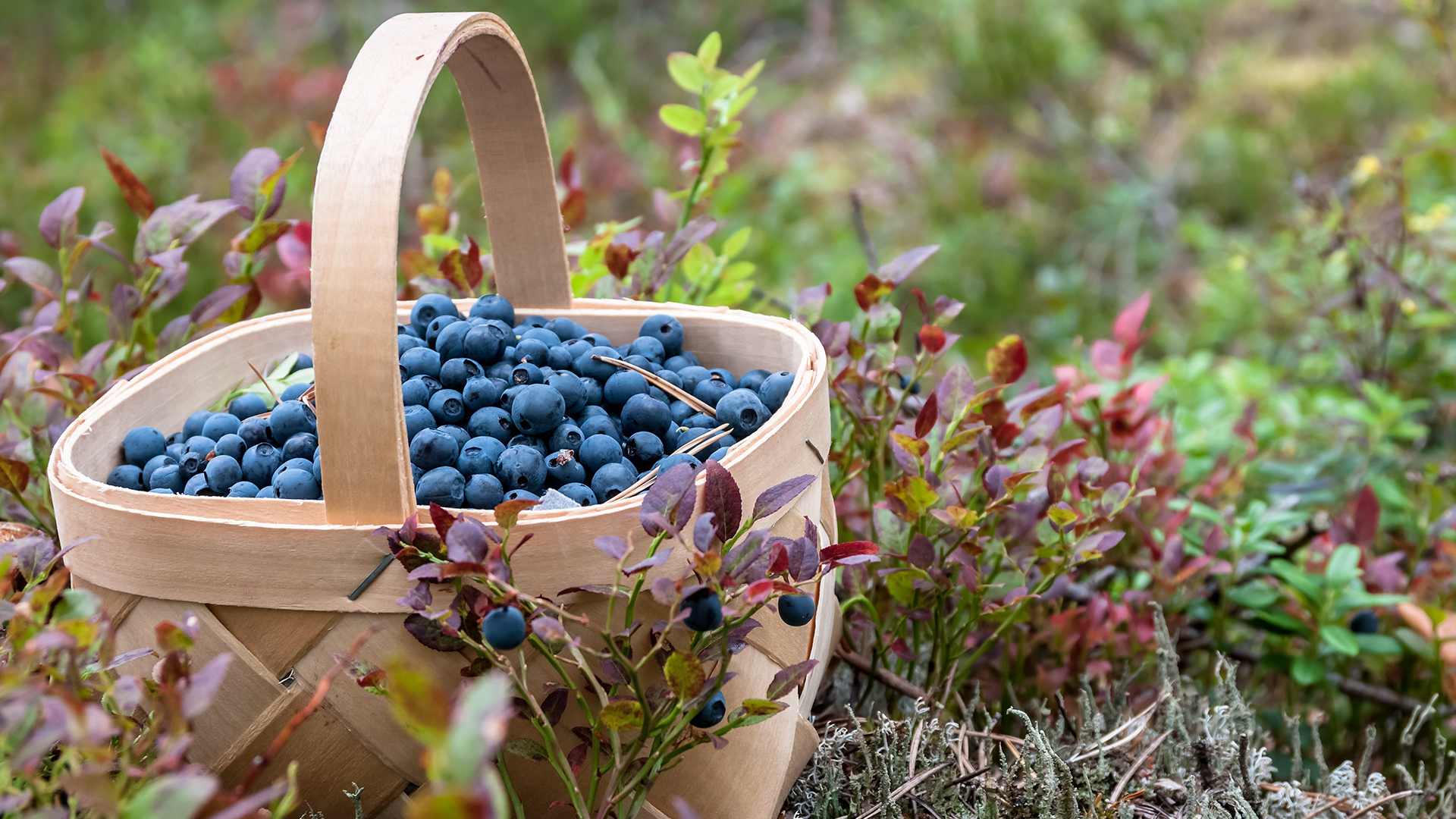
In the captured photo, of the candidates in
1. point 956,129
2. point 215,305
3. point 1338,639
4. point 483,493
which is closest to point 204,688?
point 483,493

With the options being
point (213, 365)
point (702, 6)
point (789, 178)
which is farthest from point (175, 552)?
point (702, 6)

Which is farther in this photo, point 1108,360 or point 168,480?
point 1108,360

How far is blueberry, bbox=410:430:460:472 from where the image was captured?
0.72m

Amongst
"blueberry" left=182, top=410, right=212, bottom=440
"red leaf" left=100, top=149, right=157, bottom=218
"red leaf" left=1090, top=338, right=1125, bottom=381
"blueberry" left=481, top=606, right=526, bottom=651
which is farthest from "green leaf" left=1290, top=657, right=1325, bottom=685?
"red leaf" left=100, top=149, right=157, bottom=218

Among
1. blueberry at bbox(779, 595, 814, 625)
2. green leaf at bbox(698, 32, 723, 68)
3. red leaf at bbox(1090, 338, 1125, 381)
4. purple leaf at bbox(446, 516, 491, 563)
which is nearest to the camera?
purple leaf at bbox(446, 516, 491, 563)

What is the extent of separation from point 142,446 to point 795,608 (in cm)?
53

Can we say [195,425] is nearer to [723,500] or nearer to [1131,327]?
[723,500]

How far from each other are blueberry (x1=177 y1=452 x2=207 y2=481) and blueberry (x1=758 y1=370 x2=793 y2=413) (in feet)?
1.39

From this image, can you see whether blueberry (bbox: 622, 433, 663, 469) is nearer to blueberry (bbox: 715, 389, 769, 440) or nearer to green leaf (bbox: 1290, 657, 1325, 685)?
blueberry (bbox: 715, 389, 769, 440)

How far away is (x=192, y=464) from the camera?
777 mm

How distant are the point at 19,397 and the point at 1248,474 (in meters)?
1.56

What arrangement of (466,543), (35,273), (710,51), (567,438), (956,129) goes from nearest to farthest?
1. (466,543)
2. (567,438)
3. (35,273)
4. (710,51)
5. (956,129)

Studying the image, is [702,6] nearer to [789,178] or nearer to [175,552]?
[789,178]

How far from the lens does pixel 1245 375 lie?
6.11 ft
